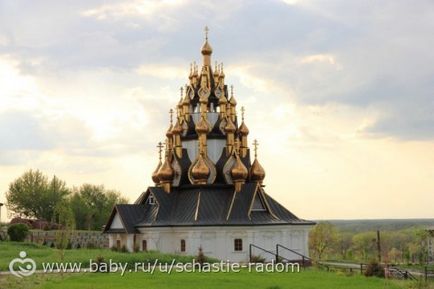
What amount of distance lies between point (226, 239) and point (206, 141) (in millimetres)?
6991

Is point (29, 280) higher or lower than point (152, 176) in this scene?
lower

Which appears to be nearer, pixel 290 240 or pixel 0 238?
pixel 290 240

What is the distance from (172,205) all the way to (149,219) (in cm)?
161

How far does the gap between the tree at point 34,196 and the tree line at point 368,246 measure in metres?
25.2

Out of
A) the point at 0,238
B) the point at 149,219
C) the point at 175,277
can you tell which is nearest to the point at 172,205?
the point at 149,219

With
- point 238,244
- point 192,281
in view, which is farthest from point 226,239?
point 192,281

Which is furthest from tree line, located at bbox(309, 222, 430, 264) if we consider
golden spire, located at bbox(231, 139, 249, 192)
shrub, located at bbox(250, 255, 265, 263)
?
golden spire, located at bbox(231, 139, 249, 192)

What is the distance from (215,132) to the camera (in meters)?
43.6

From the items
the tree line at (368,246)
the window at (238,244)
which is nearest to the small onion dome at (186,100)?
the window at (238,244)

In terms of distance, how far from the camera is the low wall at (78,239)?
156ft

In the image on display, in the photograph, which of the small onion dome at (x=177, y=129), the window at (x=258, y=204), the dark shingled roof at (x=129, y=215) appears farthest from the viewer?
the small onion dome at (x=177, y=129)

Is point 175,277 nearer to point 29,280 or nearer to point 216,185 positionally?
point 29,280

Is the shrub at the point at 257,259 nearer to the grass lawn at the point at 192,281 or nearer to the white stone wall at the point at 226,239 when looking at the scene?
the white stone wall at the point at 226,239

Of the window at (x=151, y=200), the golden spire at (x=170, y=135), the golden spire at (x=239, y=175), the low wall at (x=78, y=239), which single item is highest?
the golden spire at (x=170, y=135)
